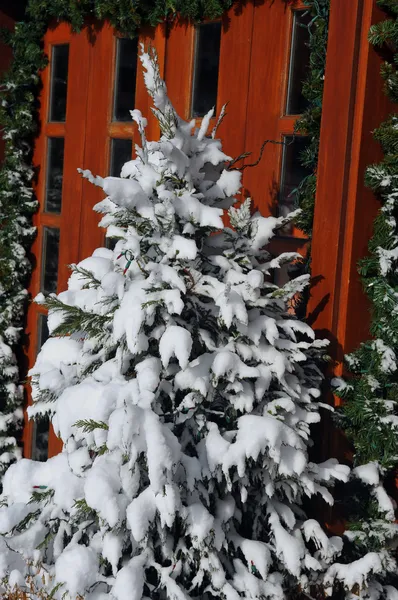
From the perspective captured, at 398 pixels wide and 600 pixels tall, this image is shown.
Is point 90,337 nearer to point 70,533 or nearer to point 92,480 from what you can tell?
point 92,480

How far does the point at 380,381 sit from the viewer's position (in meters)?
3.55

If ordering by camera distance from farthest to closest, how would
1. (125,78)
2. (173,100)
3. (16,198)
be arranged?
(16,198) → (125,78) → (173,100)

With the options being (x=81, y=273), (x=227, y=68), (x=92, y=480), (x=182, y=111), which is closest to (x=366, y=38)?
(x=227, y=68)

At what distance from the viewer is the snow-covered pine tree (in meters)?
3.05

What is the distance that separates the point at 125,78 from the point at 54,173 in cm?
85

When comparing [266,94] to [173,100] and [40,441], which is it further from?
[40,441]

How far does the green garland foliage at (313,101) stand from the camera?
3740mm

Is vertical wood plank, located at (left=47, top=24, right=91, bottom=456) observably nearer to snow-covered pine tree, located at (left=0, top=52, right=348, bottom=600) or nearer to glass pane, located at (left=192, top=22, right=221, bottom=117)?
glass pane, located at (left=192, top=22, right=221, bottom=117)

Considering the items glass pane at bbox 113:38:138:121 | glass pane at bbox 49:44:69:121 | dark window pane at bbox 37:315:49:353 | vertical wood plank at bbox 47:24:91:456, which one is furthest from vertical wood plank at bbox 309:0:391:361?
dark window pane at bbox 37:315:49:353

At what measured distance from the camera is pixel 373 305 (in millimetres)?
3682

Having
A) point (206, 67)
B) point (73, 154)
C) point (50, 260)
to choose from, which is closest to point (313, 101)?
point (206, 67)

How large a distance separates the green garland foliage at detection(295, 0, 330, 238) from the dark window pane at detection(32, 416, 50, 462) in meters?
→ 2.54

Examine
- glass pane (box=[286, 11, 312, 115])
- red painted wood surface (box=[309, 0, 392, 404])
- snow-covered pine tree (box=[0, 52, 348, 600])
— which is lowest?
snow-covered pine tree (box=[0, 52, 348, 600])

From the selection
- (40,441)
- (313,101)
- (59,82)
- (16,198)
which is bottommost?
(40,441)
